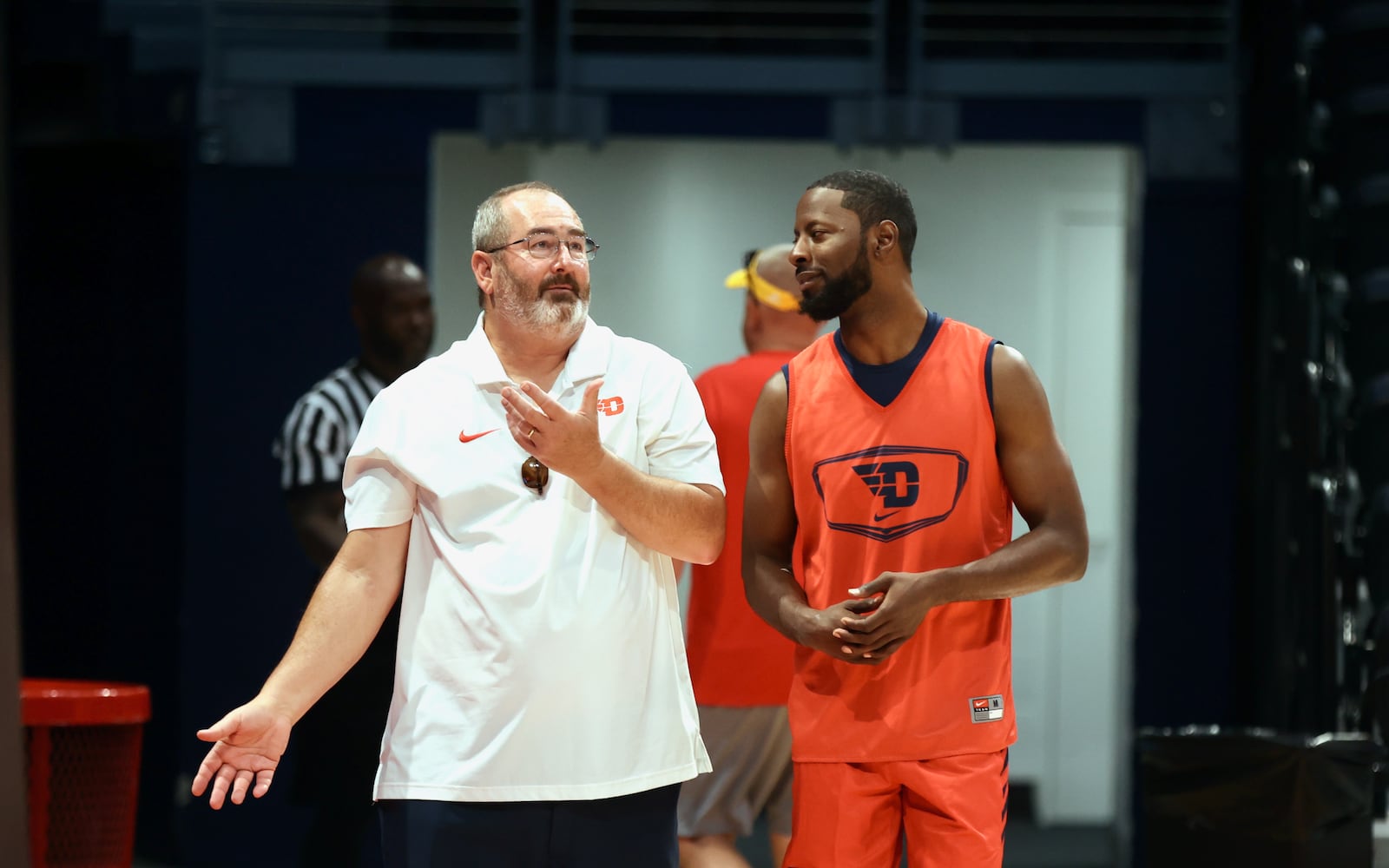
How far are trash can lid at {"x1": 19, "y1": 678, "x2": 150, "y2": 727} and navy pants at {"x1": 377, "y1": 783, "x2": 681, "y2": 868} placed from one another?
1167 mm

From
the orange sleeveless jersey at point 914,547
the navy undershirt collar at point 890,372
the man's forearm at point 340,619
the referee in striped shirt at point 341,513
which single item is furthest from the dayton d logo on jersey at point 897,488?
the referee in striped shirt at point 341,513

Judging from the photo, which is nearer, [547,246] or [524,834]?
[524,834]

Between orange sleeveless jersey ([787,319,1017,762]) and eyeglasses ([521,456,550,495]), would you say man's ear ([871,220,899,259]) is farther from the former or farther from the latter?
eyeglasses ([521,456,550,495])

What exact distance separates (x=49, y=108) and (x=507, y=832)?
4.53 metres

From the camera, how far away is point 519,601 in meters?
2.70

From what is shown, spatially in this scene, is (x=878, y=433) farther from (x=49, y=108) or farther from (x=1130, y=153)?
(x=49, y=108)

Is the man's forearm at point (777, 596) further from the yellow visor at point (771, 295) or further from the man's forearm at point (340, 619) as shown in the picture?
the yellow visor at point (771, 295)

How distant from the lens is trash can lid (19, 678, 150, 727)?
3.54 meters

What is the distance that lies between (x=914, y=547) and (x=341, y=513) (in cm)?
226

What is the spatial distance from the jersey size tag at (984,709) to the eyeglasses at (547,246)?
106 centimetres

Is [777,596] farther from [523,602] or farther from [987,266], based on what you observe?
[987,266]

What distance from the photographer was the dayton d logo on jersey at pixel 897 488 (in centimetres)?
298

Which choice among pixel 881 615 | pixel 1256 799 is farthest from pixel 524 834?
pixel 1256 799

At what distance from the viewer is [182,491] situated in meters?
6.11
